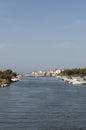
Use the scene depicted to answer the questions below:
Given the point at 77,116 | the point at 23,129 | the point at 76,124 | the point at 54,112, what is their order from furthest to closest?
the point at 54,112, the point at 77,116, the point at 76,124, the point at 23,129

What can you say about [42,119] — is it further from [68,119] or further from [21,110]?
[21,110]

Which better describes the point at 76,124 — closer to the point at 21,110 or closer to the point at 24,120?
the point at 24,120

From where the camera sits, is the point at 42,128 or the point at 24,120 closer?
the point at 42,128

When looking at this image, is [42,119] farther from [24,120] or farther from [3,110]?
[3,110]

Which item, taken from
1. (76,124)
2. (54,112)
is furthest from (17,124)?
(54,112)

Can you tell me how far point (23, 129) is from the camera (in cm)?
2809

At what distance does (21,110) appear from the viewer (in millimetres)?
38750

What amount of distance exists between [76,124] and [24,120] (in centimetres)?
457

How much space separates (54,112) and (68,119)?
4739mm

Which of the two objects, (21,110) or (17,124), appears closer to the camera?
(17,124)

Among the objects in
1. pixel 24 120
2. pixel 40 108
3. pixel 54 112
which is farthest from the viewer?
pixel 40 108

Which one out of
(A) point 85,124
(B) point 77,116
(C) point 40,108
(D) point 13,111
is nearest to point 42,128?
(A) point 85,124

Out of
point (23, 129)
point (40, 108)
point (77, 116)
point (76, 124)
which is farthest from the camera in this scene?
point (40, 108)

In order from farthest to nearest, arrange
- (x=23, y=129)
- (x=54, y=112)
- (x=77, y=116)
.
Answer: (x=54, y=112) → (x=77, y=116) → (x=23, y=129)
